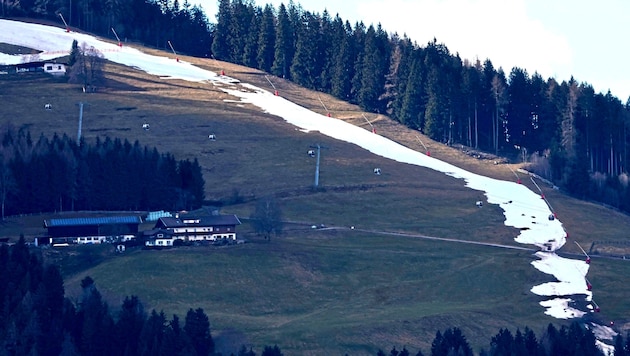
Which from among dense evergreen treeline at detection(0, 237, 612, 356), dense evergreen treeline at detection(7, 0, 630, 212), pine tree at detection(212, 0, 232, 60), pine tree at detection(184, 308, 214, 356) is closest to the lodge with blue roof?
dense evergreen treeline at detection(0, 237, 612, 356)

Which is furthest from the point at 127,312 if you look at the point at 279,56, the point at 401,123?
the point at 279,56

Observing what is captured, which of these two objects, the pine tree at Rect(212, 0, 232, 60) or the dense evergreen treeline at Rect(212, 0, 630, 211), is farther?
the pine tree at Rect(212, 0, 232, 60)

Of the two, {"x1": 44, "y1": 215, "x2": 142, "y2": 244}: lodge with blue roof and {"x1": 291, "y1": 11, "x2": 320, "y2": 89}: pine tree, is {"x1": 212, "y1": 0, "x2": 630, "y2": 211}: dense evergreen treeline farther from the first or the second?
{"x1": 44, "y1": 215, "x2": 142, "y2": 244}: lodge with blue roof

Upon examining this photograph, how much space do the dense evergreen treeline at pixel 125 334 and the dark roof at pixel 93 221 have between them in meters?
15.5

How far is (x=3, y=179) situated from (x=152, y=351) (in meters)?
34.3

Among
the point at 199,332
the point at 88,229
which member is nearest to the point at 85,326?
the point at 199,332

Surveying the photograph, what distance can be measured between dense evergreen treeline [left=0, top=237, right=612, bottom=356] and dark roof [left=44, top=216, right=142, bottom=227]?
15.5 meters

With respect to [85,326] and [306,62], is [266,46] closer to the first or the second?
[306,62]

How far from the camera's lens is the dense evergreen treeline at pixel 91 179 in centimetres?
9775

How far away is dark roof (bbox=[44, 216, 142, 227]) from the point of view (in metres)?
90.2

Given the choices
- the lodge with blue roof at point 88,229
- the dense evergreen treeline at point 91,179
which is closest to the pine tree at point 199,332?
the lodge with blue roof at point 88,229

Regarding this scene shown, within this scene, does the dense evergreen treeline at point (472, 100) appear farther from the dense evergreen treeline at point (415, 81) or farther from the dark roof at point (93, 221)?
the dark roof at point (93, 221)

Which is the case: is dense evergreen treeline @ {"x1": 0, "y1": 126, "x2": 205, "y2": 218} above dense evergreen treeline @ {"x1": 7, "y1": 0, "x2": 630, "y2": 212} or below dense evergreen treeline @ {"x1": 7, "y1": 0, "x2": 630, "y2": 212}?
below

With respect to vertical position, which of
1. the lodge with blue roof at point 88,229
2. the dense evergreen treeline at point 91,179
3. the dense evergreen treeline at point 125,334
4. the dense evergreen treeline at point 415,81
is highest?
the dense evergreen treeline at point 415,81
